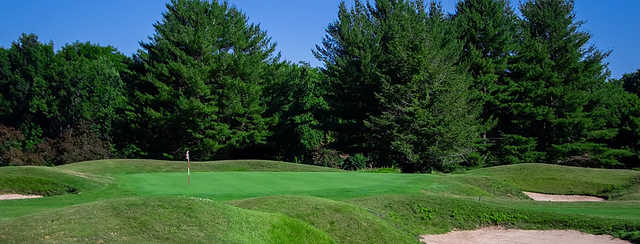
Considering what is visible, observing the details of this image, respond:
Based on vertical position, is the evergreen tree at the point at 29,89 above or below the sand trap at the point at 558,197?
above

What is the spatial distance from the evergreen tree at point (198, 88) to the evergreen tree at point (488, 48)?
667 inches

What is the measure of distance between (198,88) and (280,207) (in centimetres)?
2849

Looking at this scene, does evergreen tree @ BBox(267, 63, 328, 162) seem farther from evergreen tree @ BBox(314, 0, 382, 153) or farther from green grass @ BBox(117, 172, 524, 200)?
green grass @ BBox(117, 172, 524, 200)

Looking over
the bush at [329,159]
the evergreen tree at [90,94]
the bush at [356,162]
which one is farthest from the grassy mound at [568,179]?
the evergreen tree at [90,94]

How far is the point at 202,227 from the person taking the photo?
28.2 feet

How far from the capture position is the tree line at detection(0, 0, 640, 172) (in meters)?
38.5

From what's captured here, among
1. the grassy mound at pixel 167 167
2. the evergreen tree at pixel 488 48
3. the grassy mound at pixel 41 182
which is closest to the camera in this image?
the grassy mound at pixel 41 182

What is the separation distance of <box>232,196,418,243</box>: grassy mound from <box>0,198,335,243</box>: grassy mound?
0.76m

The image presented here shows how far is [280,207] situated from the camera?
1151 centimetres

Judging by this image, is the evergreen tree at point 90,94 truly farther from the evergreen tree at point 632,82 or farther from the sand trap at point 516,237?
the evergreen tree at point 632,82

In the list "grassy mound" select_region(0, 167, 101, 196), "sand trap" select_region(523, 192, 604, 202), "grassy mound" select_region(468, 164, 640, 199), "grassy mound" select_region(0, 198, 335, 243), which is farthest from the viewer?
"grassy mound" select_region(468, 164, 640, 199)

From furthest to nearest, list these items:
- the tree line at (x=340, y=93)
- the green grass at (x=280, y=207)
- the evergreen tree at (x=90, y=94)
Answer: the evergreen tree at (x=90, y=94)
the tree line at (x=340, y=93)
the green grass at (x=280, y=207)

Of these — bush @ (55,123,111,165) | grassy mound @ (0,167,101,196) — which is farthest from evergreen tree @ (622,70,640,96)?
grassy mound @ (0,167,101,196)

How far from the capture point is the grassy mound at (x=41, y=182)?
54.2 ft
